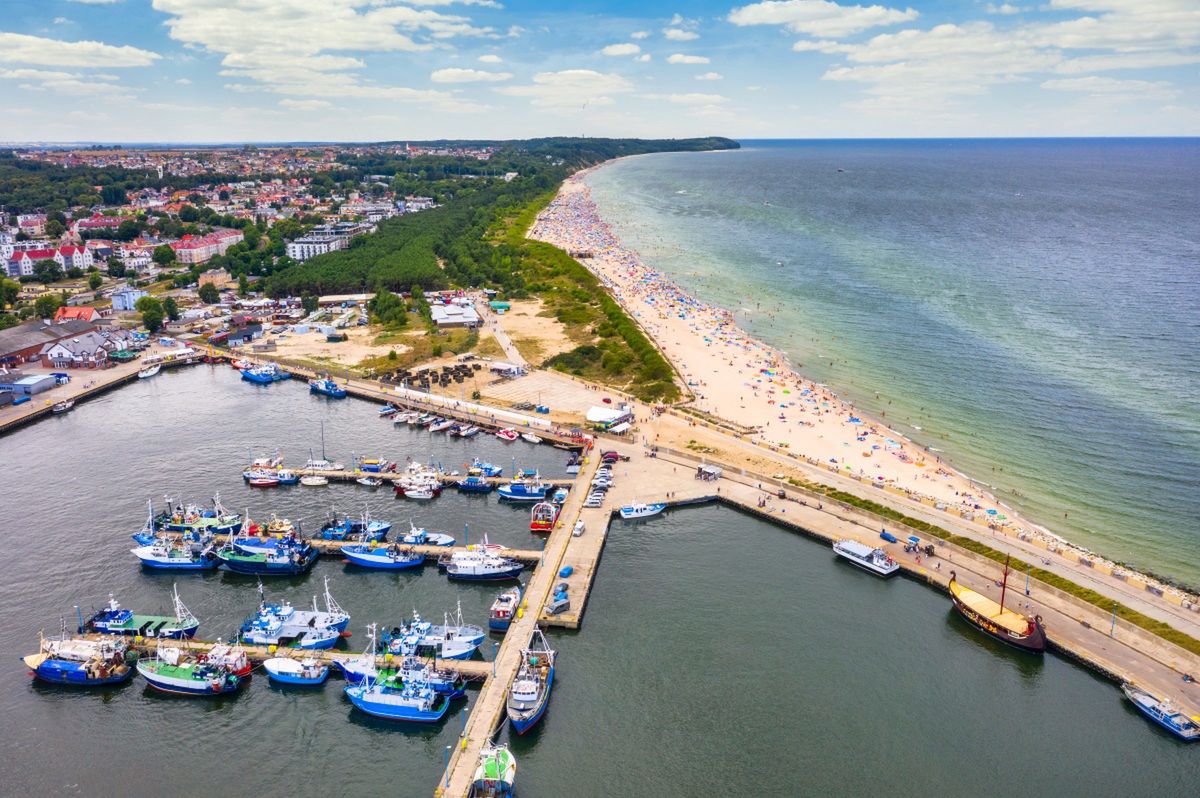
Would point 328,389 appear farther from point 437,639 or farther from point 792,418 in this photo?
point 792,418

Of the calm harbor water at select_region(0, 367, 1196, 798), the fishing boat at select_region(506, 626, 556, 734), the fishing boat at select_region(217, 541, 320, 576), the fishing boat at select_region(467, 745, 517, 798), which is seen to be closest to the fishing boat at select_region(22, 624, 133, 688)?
the calm harbor water at select_region(0, 367, 1196, 798)

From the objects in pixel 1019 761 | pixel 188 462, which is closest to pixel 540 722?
pixel 1019 761

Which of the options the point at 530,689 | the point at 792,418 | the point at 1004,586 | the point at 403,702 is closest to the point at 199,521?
the point at 403,702

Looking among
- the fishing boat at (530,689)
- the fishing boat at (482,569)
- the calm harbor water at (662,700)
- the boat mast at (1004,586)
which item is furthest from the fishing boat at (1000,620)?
the fishing boat at (482,569)

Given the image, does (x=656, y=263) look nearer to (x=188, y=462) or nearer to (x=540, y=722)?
(x=188, y=462)

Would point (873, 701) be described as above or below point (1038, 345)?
below

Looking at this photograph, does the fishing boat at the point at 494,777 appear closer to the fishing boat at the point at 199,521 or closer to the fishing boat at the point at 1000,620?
the fishing boat at the point at 1000,620
